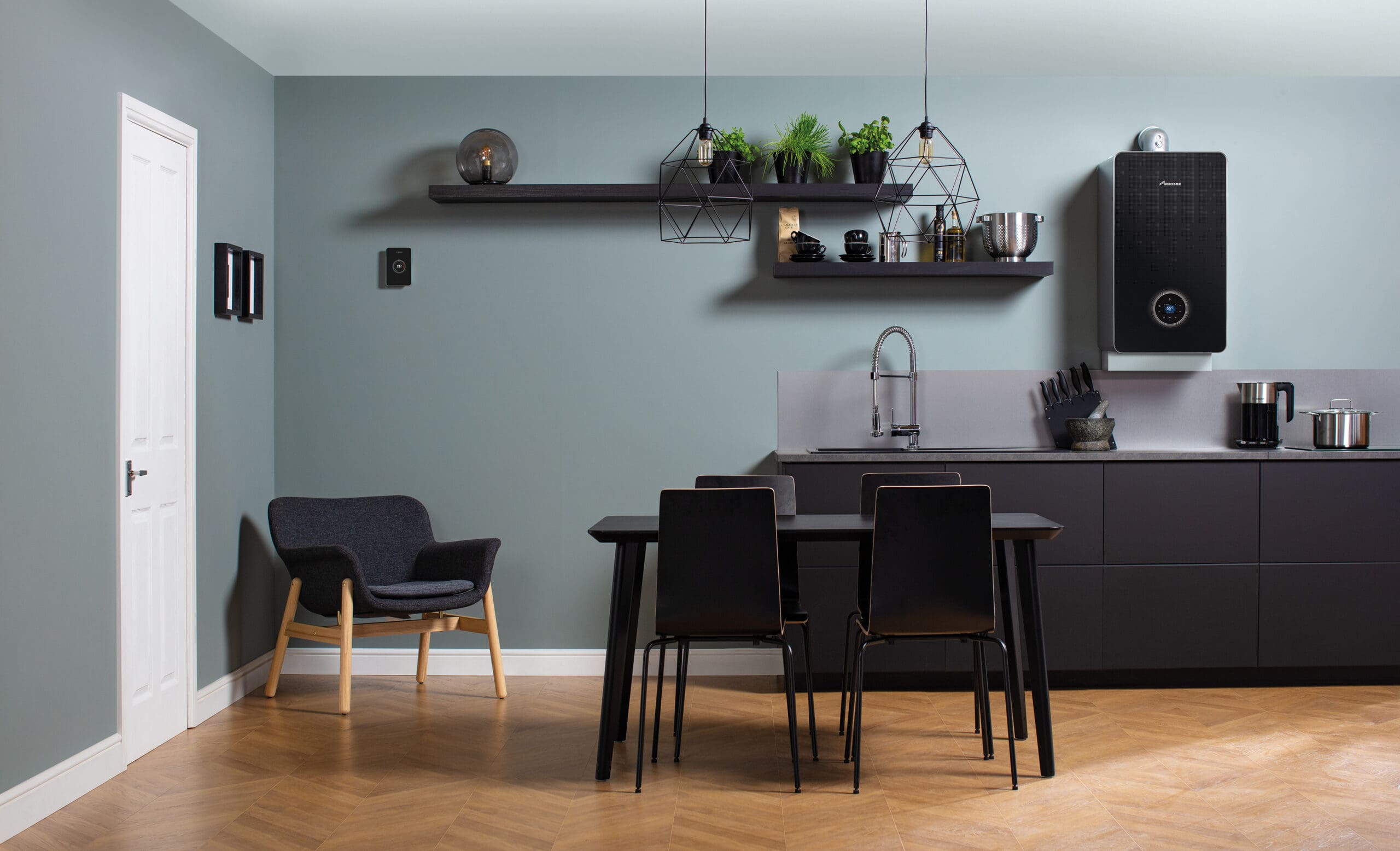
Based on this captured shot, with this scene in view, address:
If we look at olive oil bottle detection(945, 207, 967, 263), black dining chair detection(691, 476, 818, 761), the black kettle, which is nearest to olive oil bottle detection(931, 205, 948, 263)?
olive oil bottle detection(945, 207, 967, 263)

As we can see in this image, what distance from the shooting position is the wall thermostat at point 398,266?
439cm

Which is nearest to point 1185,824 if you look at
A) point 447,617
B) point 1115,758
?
point 1115,758

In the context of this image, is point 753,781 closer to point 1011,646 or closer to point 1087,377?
point 1011,646

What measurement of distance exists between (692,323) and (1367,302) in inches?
120

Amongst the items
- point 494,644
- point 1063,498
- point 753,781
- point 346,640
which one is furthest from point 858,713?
point 346,640

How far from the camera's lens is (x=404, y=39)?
4379mm

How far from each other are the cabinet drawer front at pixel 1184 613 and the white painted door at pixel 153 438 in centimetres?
355

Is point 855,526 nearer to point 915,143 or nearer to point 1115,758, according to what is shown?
point 1115,758

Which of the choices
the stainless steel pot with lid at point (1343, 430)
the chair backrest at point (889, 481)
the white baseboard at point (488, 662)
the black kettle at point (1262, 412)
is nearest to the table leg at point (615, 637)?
the chair backrest at point (889, 481)

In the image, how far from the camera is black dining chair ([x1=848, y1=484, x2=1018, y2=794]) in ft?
9.41

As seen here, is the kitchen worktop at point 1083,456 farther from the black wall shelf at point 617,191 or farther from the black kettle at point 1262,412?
the black wall shelf at point 617,191

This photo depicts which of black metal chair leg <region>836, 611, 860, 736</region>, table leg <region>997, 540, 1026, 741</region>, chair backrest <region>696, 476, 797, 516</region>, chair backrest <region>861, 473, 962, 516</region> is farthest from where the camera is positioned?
chair backrest <region>696, 476, 797, 516</region>

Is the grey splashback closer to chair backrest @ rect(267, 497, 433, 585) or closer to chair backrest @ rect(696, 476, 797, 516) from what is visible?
chair backrest @ rect(696, 476, 797, 516)

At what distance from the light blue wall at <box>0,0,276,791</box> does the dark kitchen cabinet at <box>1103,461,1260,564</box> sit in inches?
140
